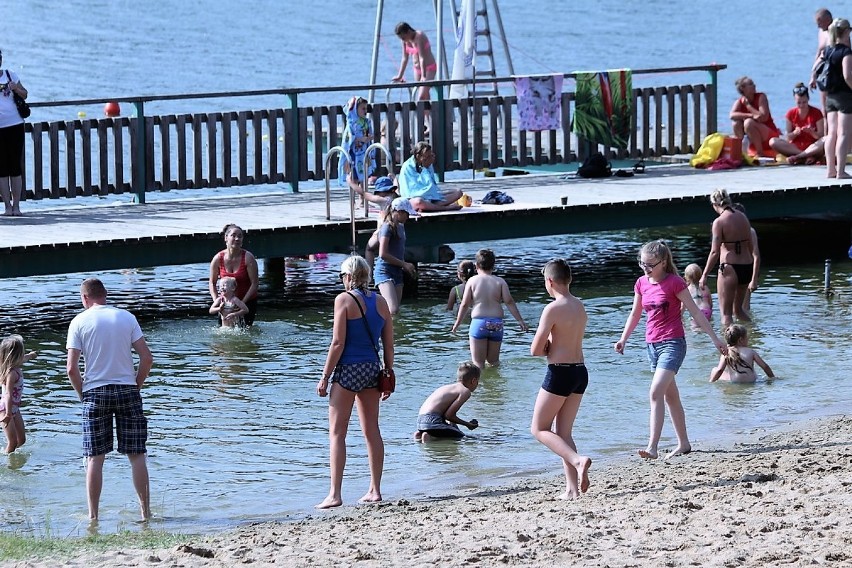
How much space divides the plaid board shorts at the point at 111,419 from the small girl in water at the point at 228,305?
5739 millimetres

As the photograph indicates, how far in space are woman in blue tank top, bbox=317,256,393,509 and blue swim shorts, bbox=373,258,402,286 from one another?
590 cm

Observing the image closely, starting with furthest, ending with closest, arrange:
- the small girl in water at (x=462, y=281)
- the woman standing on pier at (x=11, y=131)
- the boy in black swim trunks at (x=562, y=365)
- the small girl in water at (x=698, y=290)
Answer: the woman standing on pier at (x=11, y=131) → the small girl in water at (x=698, y=290) → the small girl in water at (x=462, y=281) → the boy in black swim trunks at (x=562, y=365)

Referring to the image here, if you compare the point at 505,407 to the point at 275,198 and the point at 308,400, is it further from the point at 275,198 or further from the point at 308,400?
the point at 275,198

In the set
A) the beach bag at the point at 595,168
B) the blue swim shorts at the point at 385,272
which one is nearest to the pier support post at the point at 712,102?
the beach bag at the point at 595,168

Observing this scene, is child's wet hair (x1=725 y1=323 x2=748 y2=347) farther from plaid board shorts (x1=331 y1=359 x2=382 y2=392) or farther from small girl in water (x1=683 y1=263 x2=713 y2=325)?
plaid board shorts (x1=331 y1=359 x2=382 y2=392)

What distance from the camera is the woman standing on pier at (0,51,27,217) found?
1753 centimetres

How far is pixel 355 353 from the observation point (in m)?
9.91

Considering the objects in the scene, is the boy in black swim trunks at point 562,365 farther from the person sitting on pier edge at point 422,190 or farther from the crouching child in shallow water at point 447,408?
the person sitting on pier edge at point 422,190

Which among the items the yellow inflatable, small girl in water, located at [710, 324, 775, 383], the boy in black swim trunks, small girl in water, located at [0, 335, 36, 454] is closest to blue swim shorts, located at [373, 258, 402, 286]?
small girl in water, located at [710, 324, 775, 383]

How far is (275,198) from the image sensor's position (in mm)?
19938

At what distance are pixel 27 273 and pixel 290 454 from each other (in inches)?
219

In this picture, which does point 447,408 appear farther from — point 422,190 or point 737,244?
point 422,190

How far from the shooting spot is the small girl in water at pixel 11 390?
1135 centimetres

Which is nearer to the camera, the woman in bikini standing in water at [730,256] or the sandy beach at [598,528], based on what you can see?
the sandy beach at [598,528]
